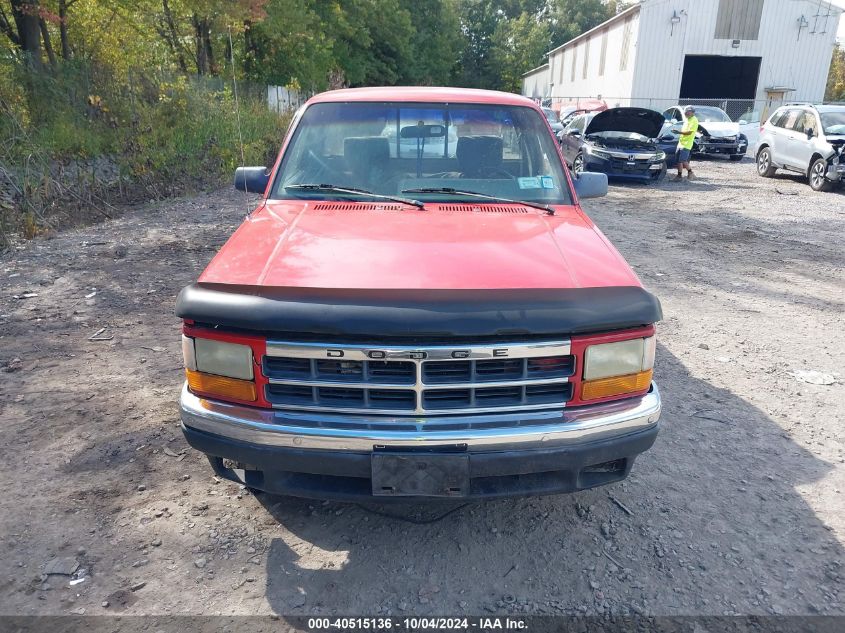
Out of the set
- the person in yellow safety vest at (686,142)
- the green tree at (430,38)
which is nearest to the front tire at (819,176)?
the person in yellow safety vest at (686,142)

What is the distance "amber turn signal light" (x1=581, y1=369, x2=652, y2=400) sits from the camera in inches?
100

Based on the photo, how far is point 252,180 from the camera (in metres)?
4.07

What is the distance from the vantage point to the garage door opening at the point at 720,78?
110 feet

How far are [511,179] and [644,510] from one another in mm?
2001

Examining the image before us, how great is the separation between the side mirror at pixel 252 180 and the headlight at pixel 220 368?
1.75 meters

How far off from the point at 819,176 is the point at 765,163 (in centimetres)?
260

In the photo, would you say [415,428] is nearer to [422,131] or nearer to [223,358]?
[223,358]

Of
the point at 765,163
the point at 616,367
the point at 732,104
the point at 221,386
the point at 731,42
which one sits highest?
the point at 731,42

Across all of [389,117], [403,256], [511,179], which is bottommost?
[403,256]

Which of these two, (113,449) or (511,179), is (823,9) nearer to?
(511,179)

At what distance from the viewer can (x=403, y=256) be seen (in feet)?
8.85

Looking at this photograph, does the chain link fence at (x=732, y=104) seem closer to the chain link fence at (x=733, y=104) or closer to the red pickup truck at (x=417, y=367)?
the chain link fence at (x=733, y=104)

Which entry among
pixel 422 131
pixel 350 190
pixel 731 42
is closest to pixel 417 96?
pixel 422 131

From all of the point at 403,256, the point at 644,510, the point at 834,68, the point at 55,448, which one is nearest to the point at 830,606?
the point at 644,510
